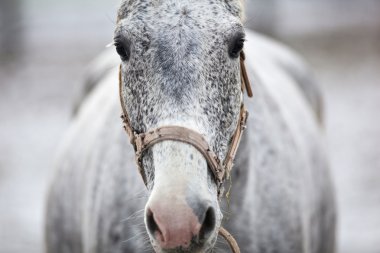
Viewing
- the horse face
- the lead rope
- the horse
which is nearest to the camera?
the horse face

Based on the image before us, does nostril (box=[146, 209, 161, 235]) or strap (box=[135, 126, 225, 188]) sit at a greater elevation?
strap (box=[135, 126, 225, 188])

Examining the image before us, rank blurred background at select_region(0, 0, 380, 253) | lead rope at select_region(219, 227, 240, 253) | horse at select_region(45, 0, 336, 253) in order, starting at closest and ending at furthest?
A: horse at select_region(45, 0, 336, 253) < lead rope at select_region(219, 227, 240, 253) < blurred background at select_region(0, 0, 380, 253)

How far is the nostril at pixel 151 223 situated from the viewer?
2680 millimetres

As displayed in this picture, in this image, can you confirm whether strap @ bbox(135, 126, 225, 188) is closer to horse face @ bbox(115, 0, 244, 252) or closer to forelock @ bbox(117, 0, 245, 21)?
horse face @ bbox(115, 0, 244, 252)

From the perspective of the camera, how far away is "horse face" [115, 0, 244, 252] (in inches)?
104

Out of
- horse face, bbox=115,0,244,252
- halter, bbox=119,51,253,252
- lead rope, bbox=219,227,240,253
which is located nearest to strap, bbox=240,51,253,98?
halter, bbox=119,51,253,252

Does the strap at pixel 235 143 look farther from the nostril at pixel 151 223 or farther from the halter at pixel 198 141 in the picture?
the nostril at pixel 151 223

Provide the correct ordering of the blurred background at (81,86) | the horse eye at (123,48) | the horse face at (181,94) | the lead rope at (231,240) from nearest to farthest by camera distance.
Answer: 1. the horse face at (181,94)
2. the horse eye at (123,48)
3. the lead rope at (231,240)
4. the blurred background at (81,86)

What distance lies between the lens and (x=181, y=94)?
2.83 m

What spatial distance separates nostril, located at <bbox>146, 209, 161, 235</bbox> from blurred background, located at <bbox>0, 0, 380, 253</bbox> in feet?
3.57

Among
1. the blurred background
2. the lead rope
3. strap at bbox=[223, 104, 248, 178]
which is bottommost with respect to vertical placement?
the blurred background

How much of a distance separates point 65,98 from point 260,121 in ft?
36.1

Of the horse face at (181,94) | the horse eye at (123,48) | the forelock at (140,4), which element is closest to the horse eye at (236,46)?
the horse face at (181,94)

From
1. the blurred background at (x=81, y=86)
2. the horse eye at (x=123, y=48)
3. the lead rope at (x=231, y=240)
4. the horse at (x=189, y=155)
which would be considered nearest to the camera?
the horse at (x=189, y=155)
